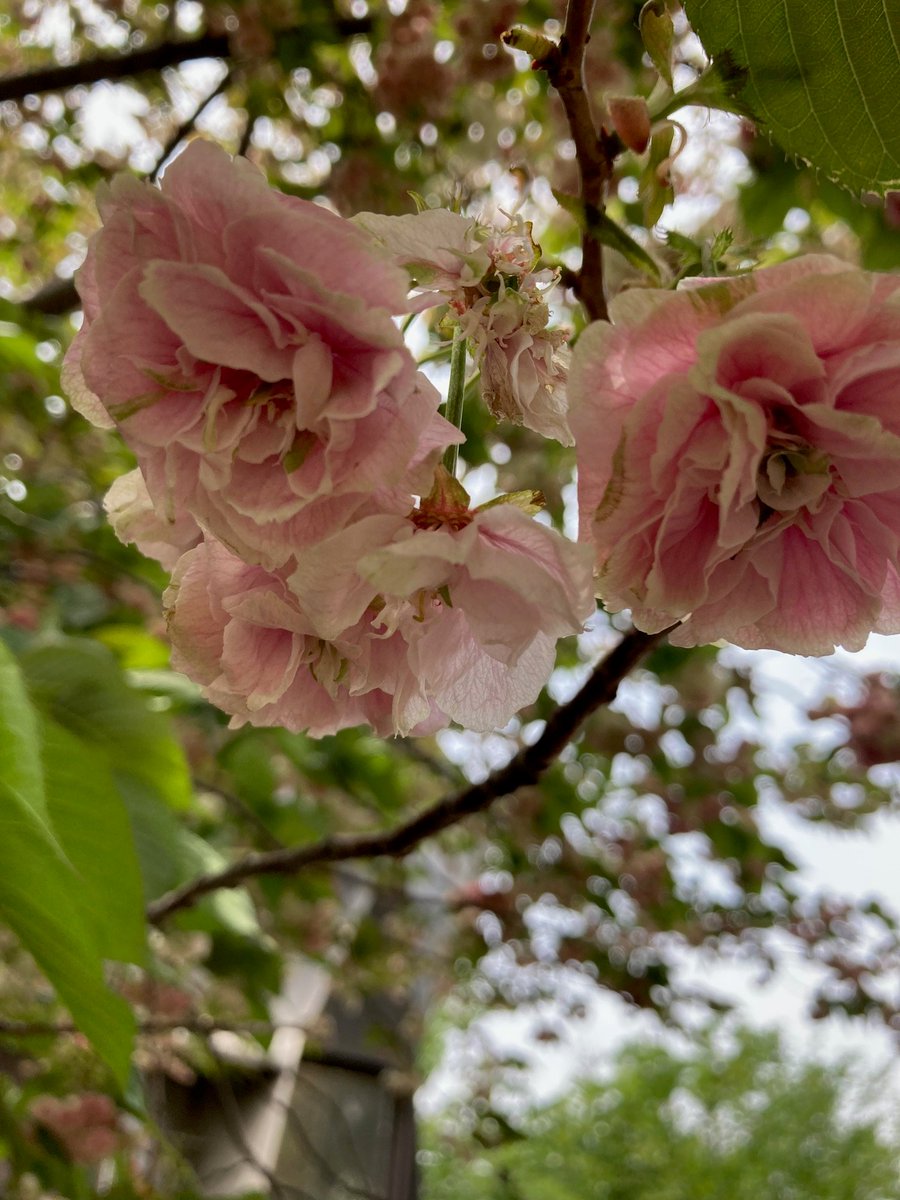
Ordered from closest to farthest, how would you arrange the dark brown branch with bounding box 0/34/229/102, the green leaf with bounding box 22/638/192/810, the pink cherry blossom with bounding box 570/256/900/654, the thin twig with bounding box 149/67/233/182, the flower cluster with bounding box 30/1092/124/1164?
the pink cherry blossom with bounding box 570/256/900/654
the green leaf with bounding box 22/638/192/810
the flower cluster with bounding box 30/1092/124/1164
the dark brown branch with bounding box 0/34/229/102
the thin twig with bounding box 149/67/233/182

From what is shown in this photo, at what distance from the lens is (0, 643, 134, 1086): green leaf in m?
0.36

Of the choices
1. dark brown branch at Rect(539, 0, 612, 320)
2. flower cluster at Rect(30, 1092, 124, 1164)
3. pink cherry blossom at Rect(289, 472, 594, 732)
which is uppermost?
dark brown branch at Rect(539, 0, 612, 320)

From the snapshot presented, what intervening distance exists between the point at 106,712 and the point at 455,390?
607 mm

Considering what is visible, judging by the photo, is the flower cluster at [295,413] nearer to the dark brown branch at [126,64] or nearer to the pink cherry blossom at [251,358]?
the pink cherry blossom at [251,358]

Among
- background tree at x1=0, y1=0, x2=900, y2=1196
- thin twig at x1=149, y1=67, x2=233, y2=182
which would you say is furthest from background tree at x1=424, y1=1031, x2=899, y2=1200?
thin twig at x1=149, y1=67, x2=233, y2=182

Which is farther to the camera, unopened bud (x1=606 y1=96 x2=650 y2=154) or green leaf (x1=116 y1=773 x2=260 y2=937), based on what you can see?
green leaf (x1=116 y1=773 x2=260 y2=937)

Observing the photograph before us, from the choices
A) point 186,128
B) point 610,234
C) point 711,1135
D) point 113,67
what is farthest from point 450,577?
point 711,1135

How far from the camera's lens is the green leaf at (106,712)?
81cm

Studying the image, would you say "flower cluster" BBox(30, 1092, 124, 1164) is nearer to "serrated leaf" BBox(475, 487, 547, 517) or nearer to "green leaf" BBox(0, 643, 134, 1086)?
"green leaf" BBox(0, 643, 134, 1086)

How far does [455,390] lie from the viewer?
0.35m

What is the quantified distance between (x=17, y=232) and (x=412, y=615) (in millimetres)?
2246

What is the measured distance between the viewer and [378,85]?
1411 millimetres

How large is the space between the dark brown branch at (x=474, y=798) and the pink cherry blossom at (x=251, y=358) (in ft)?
0.50

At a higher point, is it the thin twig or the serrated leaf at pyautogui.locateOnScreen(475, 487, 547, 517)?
the thin twig
